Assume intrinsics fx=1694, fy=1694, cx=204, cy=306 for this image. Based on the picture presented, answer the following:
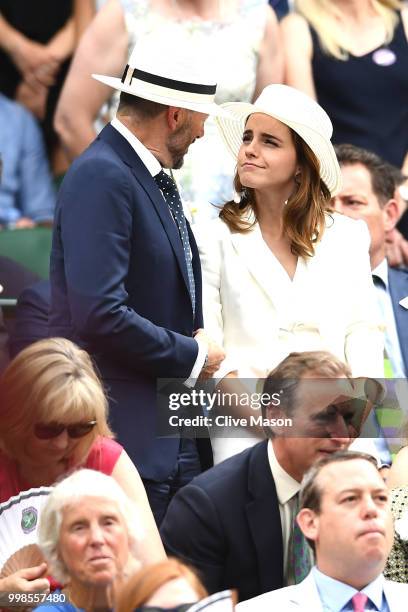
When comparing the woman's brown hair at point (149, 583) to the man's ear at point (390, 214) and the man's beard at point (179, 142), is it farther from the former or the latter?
the man's ear at point (390, 214)

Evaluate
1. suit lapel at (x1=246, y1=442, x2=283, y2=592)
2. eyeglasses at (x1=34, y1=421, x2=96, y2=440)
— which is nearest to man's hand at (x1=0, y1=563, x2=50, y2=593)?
eyeglasses at (x1=34, y1=421, x2=96, y2=440)

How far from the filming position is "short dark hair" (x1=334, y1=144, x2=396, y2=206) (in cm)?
598

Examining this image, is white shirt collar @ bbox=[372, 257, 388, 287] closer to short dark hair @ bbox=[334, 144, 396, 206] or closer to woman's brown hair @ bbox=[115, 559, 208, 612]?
short dark hair @ bbox=[334, 144, 396, 206]

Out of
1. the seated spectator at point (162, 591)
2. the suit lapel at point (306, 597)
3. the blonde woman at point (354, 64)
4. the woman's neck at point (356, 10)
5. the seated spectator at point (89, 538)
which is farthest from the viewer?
the woman's neck at point (356, 10)

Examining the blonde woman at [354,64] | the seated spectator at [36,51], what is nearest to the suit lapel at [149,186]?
the seated spectator at [36,51]

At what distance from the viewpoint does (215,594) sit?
4.14 metres

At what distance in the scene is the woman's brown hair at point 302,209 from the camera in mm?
4965

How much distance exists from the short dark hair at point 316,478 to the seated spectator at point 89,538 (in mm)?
434

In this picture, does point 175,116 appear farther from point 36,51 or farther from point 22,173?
→ point 36,51

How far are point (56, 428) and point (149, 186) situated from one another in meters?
0.72

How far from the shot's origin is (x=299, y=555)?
4457mm

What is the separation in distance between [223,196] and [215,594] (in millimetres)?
1940

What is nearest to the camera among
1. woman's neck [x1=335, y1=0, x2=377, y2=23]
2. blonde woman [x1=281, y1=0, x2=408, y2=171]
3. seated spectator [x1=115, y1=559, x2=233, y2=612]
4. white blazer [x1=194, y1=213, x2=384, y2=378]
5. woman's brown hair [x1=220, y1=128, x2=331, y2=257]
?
seated spectator [x1=115, y1=559, x2=233, y2=612]

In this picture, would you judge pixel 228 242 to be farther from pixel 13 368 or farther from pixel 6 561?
pixel 6 561
